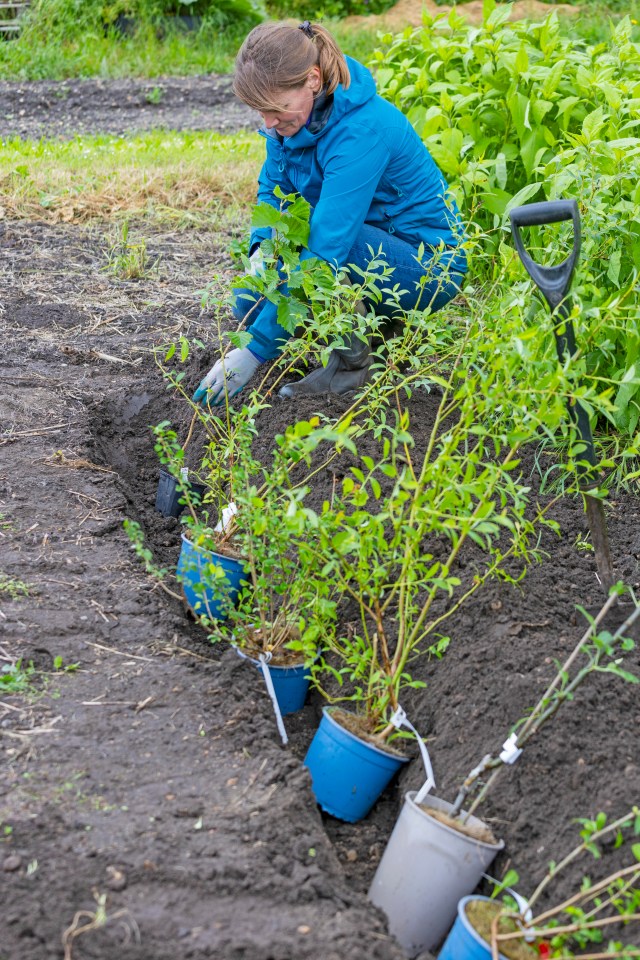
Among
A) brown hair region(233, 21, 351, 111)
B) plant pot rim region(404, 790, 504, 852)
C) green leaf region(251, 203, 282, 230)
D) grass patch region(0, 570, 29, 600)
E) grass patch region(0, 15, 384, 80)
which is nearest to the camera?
plant pot rim region(404, 790, 504, 852)

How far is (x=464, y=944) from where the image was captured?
1716 mm

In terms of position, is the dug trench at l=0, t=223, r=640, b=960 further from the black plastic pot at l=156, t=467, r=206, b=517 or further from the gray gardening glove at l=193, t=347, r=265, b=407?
the gray gardening glove at l=193, t=347, r=265, b=407

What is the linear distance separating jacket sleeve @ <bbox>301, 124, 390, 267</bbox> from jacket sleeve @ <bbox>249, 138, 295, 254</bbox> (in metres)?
0.32

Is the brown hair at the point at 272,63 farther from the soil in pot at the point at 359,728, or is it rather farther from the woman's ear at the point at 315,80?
the soil in pot at the point at 359,728

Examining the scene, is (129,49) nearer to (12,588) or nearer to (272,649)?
(12,588)

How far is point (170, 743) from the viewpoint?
84.2 inches

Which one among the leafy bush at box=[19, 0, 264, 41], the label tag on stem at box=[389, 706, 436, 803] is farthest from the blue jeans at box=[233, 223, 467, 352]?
the leafy bush at box=[19, 0, 264, 41]

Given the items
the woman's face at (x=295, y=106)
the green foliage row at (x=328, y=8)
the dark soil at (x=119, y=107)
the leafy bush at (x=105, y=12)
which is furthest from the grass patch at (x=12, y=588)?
the green foliage row at (x=328, y=8)

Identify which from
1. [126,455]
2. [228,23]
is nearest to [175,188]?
[126,455]

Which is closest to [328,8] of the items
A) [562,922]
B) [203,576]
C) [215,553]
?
[215,553]

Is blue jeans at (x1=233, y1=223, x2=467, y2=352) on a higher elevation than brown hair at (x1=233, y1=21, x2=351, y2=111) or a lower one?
lower

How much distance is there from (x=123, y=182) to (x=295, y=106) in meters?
3.08

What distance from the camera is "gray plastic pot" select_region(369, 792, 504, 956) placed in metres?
1.90

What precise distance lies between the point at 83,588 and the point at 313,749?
31.5 inches
